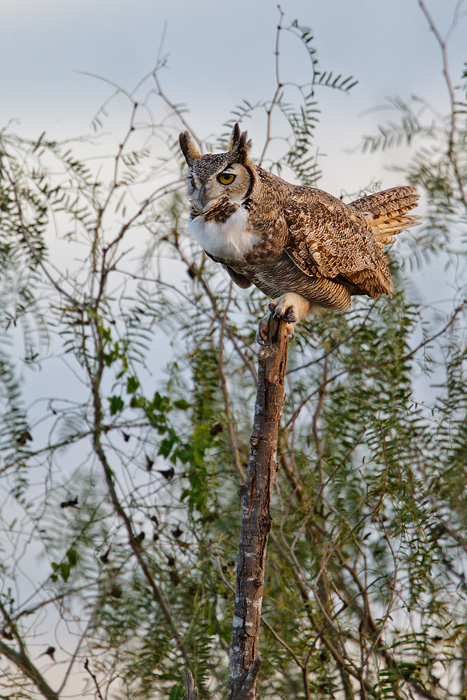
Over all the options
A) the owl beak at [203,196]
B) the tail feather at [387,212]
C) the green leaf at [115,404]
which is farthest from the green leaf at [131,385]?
the tail feather at [387,212]

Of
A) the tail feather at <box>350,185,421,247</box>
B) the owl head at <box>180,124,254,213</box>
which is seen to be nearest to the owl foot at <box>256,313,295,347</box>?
the owl head at <box>180,124,254,213</box>

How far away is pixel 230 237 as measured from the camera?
1617mm

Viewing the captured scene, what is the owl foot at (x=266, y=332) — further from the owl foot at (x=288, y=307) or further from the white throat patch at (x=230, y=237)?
the white throat patch at (x=230, y=237)

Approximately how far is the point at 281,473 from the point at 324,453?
0.16 meters

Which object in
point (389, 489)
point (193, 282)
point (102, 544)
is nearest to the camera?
point (389, 489)

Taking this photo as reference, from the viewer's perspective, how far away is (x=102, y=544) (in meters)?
1.84

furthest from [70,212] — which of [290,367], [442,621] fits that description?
[442,621]

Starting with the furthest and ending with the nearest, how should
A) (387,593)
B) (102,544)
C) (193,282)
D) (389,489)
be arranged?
(193,282) < (102,544) < (387,593) < (389,489)

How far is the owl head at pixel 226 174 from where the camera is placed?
157cm

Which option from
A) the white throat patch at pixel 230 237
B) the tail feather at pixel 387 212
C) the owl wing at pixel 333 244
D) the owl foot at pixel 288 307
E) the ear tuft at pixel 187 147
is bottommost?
the owl foot at pixel 288 307

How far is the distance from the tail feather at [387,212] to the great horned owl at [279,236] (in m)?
0.14

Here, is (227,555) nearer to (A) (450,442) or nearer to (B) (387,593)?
(B) (387,593)

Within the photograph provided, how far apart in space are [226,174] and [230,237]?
14cm

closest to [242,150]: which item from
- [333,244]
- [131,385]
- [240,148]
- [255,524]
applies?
[240,148]
